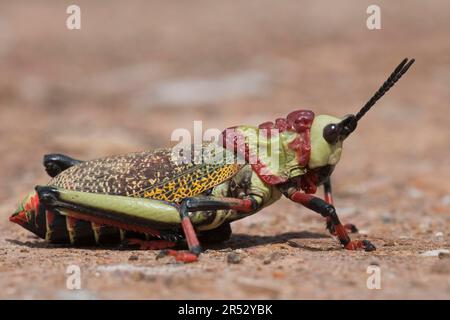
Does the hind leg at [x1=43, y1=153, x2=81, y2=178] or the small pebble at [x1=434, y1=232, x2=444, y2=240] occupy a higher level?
the hind leg at [x1=43, y1=153, x2=81, y2=178]

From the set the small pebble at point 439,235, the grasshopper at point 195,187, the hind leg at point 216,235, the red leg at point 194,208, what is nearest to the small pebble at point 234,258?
the red leg at point 194,208

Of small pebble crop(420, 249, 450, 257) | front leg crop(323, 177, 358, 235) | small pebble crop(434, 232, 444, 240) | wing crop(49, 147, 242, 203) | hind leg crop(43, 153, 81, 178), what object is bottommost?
small pebble crop(434, 232, 444, 240)

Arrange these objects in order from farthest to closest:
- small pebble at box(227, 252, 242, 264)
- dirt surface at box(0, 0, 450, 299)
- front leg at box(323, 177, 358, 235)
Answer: front leg at box(323, 177, 358, 235), small pebble at box(227, 252, 242, 264), dirt surface at box(0, 0, 450, 299)

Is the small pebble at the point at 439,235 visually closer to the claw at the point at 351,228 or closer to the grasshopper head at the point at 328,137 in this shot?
the claw at the point at 351,228

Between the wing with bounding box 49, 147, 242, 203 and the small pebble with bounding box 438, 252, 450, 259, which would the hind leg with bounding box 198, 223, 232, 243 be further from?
the small pebble with bounding box 438, 252, 450, 259

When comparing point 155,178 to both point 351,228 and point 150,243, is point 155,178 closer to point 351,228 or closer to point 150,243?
point 150,243

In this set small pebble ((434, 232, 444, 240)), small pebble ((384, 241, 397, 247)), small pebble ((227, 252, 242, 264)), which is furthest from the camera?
small pebble ((434, 232, 444, 240))

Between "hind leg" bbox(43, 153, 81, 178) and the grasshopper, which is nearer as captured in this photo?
the grasshopper

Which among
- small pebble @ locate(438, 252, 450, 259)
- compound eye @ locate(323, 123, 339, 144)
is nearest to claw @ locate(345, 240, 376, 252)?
small pebble @ locate(438, 252, 450, 259)
